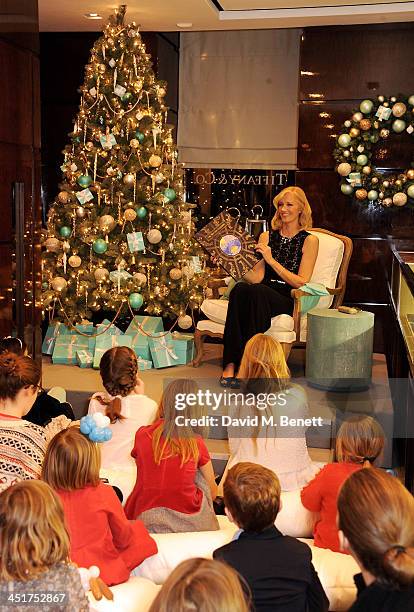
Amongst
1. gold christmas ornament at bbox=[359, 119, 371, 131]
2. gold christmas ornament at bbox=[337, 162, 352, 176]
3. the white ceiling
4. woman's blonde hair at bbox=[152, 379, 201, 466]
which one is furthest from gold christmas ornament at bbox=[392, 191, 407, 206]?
woman's blonde hair at bbox=[152, 379, 201, 466]

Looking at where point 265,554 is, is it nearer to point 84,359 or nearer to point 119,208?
point 84,359

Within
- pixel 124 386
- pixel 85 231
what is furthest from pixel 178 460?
pixel 85 231

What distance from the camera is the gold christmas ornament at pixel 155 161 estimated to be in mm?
6625

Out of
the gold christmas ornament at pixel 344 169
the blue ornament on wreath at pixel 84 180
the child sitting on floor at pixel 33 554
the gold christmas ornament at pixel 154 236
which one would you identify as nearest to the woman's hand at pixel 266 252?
the gold christmas ornament at pixel 154 236

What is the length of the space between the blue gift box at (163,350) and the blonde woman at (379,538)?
4475mm

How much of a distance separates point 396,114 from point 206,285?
7.53ft

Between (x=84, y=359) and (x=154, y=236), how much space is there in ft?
3.65

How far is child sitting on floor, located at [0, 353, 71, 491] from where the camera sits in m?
3.14

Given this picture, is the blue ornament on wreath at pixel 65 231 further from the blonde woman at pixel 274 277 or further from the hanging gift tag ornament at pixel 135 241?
the blonde woman at pixel 274 277

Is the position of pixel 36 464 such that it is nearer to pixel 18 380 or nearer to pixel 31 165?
pixel 18 380

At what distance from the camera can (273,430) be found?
4133 millimetres

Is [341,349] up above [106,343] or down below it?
above

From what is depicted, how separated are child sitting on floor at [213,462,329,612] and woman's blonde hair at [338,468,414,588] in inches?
15.9

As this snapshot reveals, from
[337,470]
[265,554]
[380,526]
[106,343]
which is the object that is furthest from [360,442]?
[106,343]
